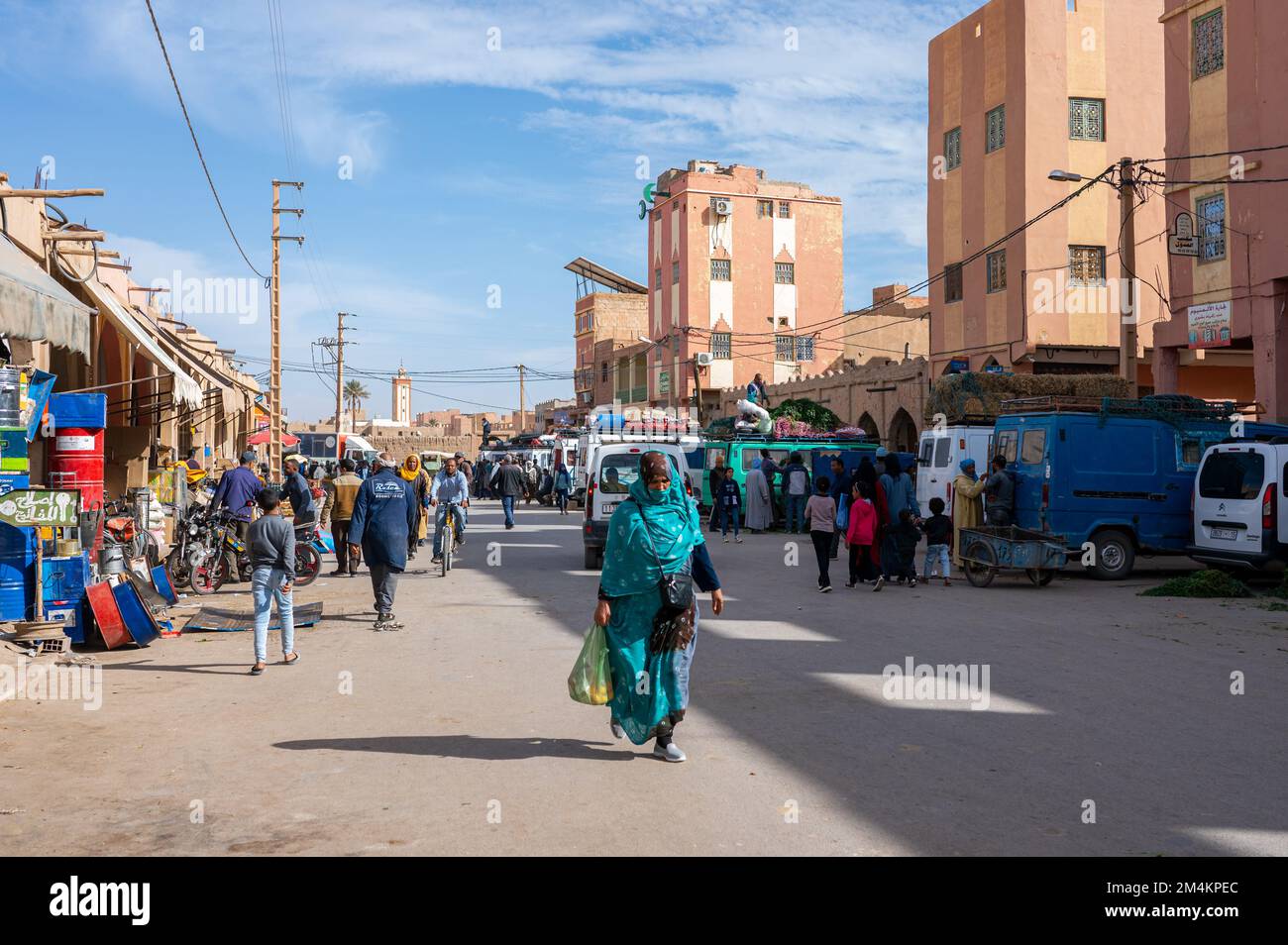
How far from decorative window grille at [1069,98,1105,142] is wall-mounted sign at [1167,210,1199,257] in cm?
701

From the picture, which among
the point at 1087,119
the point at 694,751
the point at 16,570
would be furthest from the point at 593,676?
the point at 1087,119

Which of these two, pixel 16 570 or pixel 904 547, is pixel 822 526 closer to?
pixel 904 547

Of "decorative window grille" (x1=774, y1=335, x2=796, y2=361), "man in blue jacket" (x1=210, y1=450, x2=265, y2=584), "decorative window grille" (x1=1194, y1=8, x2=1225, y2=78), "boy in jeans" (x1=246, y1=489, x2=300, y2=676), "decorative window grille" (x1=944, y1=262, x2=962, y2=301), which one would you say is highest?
"decorative window grille" (x1=1194, y1=8, x2=1225, y2=78)

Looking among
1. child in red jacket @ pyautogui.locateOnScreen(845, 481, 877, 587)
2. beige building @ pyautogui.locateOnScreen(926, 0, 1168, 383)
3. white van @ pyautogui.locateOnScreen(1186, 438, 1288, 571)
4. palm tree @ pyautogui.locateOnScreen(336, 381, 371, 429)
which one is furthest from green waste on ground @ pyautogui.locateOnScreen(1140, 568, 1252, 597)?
palm tree @ pyautogui.locateOnScreen(336, 381, 371, 429)

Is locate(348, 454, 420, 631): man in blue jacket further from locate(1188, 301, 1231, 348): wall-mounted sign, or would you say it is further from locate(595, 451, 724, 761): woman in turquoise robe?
locate(1188, 301, 1231, 348): wall-mounted sign

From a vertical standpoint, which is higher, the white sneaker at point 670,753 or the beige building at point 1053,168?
the beige building at point 1053,168

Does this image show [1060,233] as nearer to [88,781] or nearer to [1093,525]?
[1093,525]

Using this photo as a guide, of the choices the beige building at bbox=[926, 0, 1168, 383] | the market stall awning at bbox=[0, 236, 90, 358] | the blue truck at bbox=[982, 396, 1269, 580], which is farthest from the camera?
the beige building at bbox=[926, 0, 1168, 383]

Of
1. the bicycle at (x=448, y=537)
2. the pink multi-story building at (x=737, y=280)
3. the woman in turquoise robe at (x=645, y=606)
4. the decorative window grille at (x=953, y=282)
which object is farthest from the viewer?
the pink multi-story building at (x=737, y=280)

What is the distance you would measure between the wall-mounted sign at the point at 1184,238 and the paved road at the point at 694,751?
14.1 metres

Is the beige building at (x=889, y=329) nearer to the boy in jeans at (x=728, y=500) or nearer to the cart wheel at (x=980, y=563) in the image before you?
the boy in jeans at (x=728, y=500)

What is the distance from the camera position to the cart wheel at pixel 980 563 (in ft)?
50.0

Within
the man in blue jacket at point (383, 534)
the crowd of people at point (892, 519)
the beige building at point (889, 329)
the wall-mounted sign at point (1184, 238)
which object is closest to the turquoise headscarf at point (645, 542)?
the man in blue jacket at point (383, 534)

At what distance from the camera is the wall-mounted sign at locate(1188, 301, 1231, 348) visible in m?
22.5
